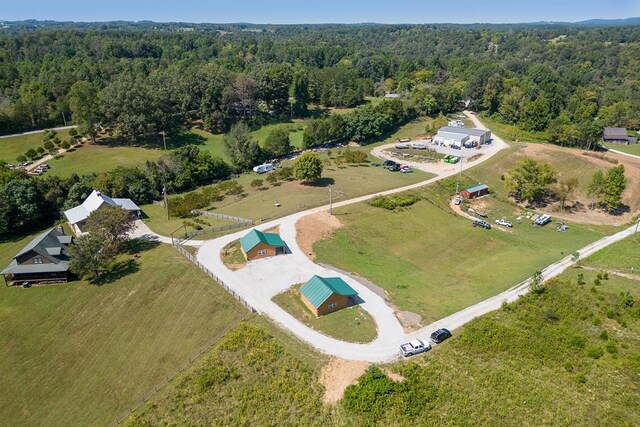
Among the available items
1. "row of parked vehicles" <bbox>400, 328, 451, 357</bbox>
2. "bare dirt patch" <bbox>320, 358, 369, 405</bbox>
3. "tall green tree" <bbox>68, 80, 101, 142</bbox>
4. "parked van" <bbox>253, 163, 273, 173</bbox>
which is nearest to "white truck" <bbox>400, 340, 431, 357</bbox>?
"row of parked vehicles" <bbox>400, 328, 451, 357</bbox>

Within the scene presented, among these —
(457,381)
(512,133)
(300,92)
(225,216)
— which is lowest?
(225,216)

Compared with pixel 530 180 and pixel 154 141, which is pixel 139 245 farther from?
pixel 530 180

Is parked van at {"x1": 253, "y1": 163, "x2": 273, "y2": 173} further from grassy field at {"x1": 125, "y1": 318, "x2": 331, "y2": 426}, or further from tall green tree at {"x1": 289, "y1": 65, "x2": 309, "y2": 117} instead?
grassy field at {"x1": 125, "y1": 318, "x2": 331, "y2": 426}

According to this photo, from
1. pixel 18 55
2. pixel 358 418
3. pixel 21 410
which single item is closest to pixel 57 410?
pixel 21 410

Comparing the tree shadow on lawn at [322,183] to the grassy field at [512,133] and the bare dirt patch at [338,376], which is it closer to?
the bare dirt patch at [338,376]

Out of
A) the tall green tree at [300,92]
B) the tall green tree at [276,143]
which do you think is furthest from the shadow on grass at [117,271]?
the tall green tree at [300,92]

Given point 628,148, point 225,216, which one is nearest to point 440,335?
point 225,216
